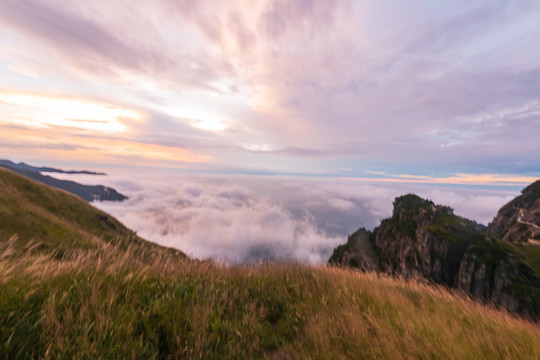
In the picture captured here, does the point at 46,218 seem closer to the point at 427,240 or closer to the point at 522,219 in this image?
the point at 427,240

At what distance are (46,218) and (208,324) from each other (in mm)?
40580

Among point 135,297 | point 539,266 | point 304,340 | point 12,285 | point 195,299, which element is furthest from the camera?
point 539,266

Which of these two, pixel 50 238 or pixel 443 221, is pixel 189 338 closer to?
pixel 50 238

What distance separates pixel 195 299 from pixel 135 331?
41.7 inches

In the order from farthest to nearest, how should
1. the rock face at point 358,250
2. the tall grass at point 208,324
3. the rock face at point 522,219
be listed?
the rock face at point 358,250
the rock face at point 522,219
the tall grass at point 208,324

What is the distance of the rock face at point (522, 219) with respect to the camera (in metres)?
89.0

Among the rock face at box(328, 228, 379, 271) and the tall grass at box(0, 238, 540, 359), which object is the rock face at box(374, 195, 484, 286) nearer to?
the rock face at box(328, 228, 379, 271)

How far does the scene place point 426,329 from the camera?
9.60ft

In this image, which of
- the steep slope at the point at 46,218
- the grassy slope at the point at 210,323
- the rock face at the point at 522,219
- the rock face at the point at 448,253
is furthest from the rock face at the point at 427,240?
the grassy slope at the point at 210,323

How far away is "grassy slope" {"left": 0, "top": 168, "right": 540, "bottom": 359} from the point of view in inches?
86.7

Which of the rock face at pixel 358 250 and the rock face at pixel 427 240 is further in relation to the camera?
the rock face at pixel 358 250

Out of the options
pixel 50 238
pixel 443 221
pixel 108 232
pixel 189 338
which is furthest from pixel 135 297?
pixel 443 221

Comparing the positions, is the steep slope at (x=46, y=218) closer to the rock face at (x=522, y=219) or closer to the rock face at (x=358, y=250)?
the rock face at (x=358, y=250)

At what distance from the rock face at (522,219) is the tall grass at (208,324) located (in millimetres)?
119742
